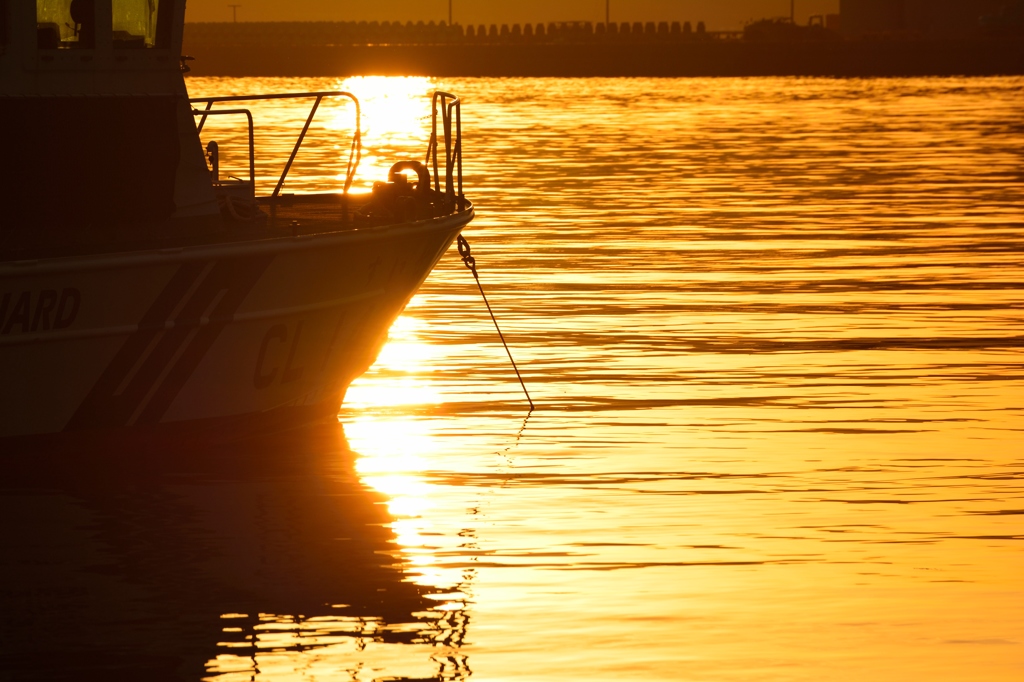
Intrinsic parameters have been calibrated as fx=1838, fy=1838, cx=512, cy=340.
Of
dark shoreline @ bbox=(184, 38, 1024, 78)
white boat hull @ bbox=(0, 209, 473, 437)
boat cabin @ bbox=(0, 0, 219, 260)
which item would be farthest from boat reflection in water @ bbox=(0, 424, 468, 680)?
dark shoreline @ bbox=(184, 38, 1024, 78)

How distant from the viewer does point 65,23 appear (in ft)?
34.9

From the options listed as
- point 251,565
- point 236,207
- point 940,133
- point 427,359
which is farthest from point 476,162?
point 251,565

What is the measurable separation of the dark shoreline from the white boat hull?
108074mm

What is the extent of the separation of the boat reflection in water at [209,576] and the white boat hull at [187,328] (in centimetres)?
40

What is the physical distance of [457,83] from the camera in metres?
131

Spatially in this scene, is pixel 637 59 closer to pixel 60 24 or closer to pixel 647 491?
pixel 60 24

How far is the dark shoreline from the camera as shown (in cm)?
11544

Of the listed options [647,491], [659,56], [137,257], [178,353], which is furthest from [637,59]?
[647,491]

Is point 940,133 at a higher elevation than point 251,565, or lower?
higher

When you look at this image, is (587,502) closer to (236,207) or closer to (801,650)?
(801,650)

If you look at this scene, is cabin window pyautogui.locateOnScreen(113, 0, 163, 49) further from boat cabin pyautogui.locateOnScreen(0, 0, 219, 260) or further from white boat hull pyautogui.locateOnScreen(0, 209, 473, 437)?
white boat hull pyautogui.locateOnScreen(0, 209, 473, 437)

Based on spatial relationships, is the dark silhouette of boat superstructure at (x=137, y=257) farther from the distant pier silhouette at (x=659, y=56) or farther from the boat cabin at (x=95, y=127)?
the distant pier silhouette at (x=659, y=56)

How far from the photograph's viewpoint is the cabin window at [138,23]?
35.4ft

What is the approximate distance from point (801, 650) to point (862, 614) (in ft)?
1.92
